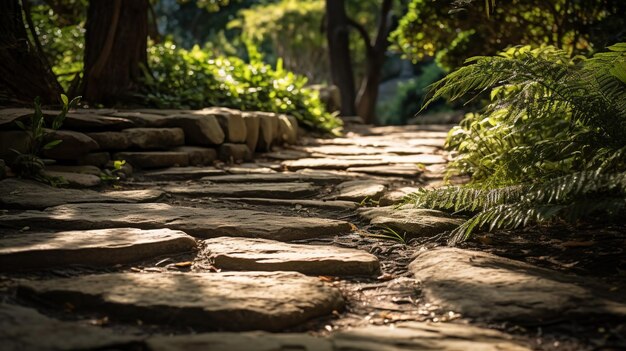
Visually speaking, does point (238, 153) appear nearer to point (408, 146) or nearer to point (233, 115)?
point (233, 115)

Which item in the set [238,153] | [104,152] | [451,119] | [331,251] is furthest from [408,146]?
[451,119]

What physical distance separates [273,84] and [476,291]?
21.6 ft

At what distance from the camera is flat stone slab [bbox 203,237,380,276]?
2416 mm

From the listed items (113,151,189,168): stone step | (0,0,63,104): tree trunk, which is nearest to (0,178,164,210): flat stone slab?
(113,151,189,168): stone step

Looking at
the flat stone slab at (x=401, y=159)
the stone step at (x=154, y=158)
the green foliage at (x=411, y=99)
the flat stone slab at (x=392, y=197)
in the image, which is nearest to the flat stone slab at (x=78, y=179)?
the stone step at (x=154, y=158)

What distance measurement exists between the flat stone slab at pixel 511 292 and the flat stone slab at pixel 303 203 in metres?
1.16

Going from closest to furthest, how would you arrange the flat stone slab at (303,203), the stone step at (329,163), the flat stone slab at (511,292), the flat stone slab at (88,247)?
the flat stone slab at (511,292) → the flat stone slab at (88,247) → the flat stone slab at (303,203) → the stone step at (329,163)

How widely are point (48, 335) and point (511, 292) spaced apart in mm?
1315

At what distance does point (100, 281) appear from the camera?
209cm

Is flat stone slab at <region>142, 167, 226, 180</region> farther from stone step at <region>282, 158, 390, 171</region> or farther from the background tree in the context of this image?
the background tree

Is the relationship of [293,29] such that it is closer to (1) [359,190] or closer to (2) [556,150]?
(1) [359,190]

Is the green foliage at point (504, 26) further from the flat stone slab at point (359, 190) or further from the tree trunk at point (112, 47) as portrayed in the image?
the tree trunk at point (112, 47)

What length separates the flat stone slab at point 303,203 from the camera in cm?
363

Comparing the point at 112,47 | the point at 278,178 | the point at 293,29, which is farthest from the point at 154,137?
the point at 293,29
